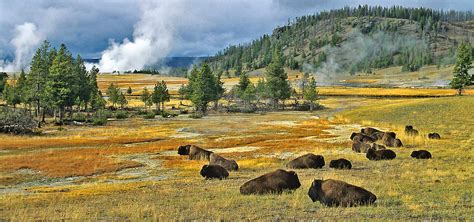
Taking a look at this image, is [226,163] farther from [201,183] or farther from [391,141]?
[391,141]

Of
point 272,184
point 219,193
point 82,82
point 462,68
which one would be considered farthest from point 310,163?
point 462,68

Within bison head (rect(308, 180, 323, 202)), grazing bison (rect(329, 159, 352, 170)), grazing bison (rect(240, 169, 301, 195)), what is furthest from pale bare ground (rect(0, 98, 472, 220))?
grazing bison (rect(329, 159, 352, 170))

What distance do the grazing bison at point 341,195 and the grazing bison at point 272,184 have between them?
2.67m

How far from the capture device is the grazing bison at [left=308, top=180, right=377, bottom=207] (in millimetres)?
16375

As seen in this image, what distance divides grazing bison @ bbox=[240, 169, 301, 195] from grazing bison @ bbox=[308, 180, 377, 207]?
2.67 meters

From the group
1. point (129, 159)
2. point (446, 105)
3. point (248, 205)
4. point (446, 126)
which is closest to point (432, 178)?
point (248, 205)

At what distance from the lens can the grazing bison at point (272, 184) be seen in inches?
766

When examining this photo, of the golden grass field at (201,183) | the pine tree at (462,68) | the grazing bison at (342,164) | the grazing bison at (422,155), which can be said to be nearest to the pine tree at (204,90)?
the pine tree at (462,68)

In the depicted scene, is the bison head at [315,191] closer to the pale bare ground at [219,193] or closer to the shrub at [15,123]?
the pale bare ground at [219,193]

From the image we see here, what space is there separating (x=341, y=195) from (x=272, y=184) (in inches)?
153

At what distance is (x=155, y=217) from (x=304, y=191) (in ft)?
24.7

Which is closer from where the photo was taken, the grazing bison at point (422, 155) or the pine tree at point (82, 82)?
the grazing bison at point (422, 155)

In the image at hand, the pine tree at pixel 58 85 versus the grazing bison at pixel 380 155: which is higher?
the pine tree at pixel 58 85

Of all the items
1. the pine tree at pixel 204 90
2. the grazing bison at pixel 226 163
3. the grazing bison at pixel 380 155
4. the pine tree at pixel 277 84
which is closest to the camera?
the grazing bison at pixel 226 163
